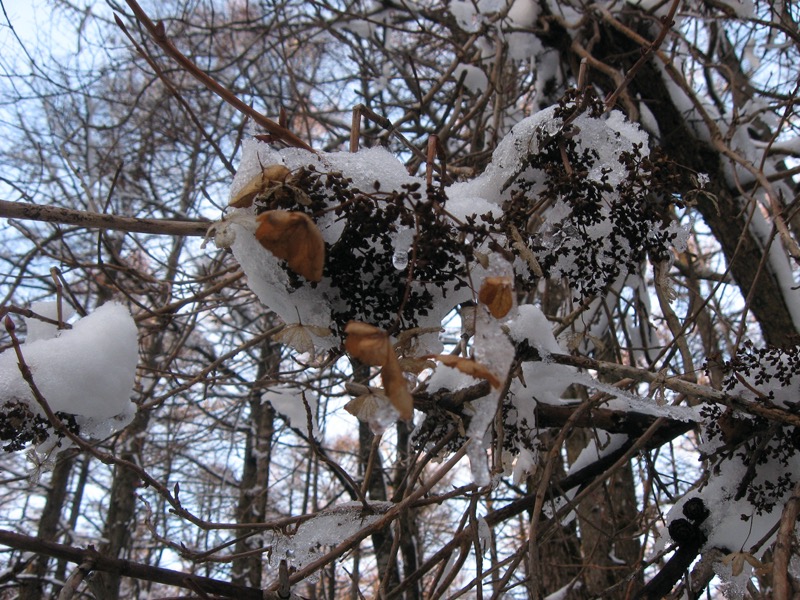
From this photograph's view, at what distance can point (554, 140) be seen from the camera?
108 cm

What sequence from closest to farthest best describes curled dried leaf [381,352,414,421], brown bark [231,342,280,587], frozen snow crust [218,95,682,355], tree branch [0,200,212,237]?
1. curled dried leaf [381,352,414,421]
2. frozen snow crust [218,95,682,355]
3. tree branch [0,200,212,237]
4. brown bark [231,342,280,587]

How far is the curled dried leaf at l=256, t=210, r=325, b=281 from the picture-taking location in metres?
0.67

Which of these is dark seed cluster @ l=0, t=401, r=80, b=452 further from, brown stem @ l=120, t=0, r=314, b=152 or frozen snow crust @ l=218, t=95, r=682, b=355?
brown stem @ l=120, t=0, r=314, b=152

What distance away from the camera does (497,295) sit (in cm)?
70

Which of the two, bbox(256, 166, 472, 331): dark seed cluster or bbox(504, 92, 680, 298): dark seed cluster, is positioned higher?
bbox(504, 92, 680, 298): dark seed cluster

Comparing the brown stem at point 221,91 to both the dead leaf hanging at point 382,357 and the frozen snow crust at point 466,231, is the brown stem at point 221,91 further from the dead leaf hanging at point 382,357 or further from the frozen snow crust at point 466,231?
the dead leaf hanging at point 382,357

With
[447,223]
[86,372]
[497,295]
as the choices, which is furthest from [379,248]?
[86,372]

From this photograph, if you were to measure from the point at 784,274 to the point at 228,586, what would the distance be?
7.67 feet

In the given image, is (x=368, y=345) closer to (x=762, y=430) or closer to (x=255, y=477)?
(x=762, y=430)

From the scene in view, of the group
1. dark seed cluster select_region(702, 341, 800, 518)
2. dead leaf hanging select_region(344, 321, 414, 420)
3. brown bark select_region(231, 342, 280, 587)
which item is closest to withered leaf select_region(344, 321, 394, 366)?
dead leaf hanging select_region(344, 321, 414, 420)

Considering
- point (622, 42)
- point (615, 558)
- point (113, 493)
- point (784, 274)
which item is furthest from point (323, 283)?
point (113, 493)

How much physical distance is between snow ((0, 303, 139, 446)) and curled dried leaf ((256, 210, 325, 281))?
77cm

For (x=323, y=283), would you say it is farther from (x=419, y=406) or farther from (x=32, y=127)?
(x=32, y=127)

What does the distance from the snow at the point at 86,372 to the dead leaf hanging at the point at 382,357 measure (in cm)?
88
